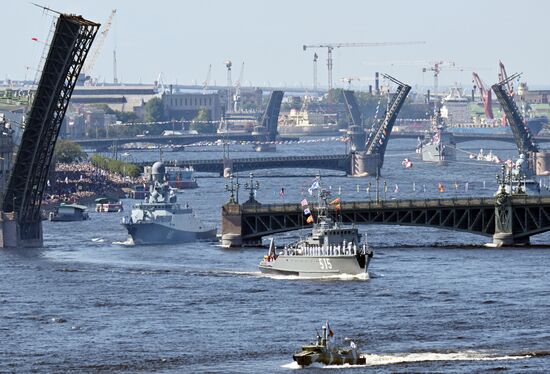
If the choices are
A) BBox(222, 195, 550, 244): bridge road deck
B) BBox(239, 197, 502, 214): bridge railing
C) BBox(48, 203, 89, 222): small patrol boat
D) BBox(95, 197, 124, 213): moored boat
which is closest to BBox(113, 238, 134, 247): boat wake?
BBox(222, 195, 550, 244): bridge road deck

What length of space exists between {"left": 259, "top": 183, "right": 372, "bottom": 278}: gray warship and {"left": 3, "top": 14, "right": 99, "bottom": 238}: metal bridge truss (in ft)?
55.2

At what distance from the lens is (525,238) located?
427 feet

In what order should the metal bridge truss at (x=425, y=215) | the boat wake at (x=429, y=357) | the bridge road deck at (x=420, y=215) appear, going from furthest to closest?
the metal bridge truss at (x=425, y=215) → the bridge road deck at (x=420, y=215) → the boat wake at (x=429, y=357)

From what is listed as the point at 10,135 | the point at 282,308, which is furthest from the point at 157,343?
the point at 10,135

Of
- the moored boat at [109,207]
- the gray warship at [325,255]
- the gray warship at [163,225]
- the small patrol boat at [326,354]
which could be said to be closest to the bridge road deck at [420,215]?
the gray warship at [163,225]

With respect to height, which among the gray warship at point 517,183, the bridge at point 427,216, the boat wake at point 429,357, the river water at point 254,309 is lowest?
the boat wake at point 429,357

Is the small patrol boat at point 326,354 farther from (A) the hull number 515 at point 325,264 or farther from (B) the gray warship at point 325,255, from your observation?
(A) the hull number 515 at point 325,264

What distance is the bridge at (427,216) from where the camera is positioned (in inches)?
5094

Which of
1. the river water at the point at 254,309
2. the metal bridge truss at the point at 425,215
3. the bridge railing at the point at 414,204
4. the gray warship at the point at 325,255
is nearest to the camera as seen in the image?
the river water at the point at 254,309

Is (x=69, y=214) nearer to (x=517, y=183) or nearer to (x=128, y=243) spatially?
(x=128, y=243)

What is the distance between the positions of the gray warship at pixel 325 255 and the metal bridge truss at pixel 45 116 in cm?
1682

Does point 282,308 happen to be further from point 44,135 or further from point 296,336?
point 44,135

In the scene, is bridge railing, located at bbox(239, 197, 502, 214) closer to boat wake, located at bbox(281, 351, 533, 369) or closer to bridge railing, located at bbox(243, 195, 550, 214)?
bridge railing, located at bbox(243, 195, 550, 214)

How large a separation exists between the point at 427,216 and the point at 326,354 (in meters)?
51.3
